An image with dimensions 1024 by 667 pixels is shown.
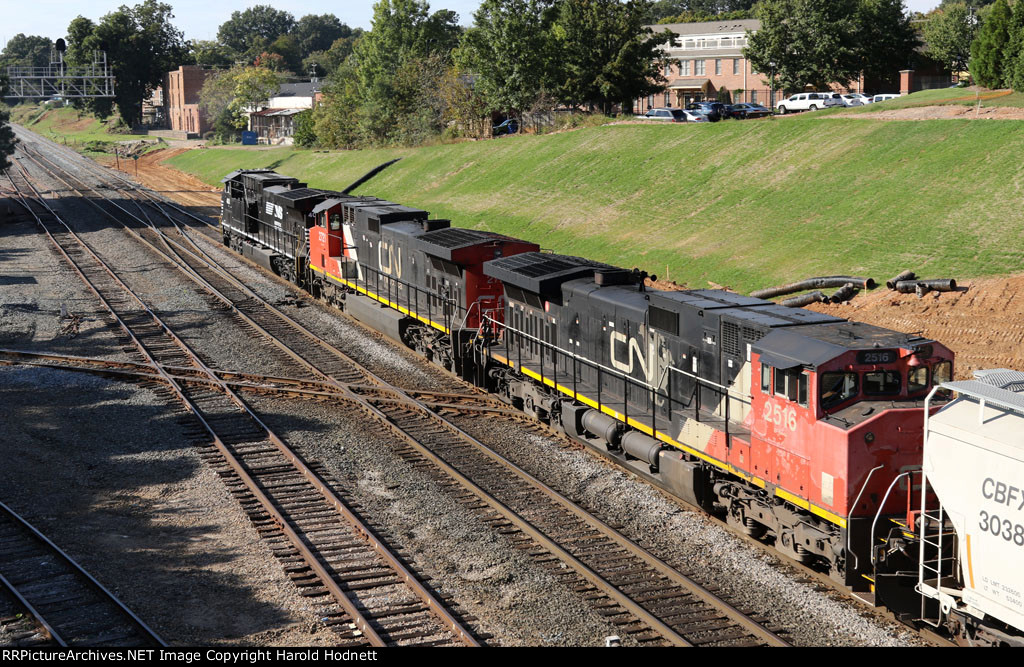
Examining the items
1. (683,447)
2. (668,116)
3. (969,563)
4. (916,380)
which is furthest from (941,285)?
(668,116)

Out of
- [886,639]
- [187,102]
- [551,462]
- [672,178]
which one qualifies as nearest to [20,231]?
[672,178]

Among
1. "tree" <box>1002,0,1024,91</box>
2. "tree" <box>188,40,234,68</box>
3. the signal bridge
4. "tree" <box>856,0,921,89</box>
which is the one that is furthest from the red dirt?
"tree" <box>188,40,234,68</box>

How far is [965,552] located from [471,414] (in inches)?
541

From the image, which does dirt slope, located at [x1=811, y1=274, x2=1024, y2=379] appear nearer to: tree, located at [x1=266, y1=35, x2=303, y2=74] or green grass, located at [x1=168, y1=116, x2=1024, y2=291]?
green grass, located at [x1=168, y1=116, x2=1024, y2=291]

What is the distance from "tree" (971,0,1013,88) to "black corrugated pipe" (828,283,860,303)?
84.7ft

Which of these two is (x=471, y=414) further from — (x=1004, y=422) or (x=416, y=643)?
(x=1004, y=422)

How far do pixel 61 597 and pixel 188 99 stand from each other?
5302 inches

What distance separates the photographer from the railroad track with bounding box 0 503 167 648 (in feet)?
41.8

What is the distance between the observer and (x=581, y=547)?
51.9 ft

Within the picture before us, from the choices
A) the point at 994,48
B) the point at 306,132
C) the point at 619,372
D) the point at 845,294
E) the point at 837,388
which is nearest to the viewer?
the point at 837,388

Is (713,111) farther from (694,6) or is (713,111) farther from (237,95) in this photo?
(694,6)

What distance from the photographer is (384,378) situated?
87.8 feet

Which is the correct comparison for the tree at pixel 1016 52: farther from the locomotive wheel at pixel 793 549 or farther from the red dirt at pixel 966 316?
the locomotive wheel at pixel 793 549

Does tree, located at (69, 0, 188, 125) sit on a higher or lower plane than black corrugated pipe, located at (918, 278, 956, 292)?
higher
